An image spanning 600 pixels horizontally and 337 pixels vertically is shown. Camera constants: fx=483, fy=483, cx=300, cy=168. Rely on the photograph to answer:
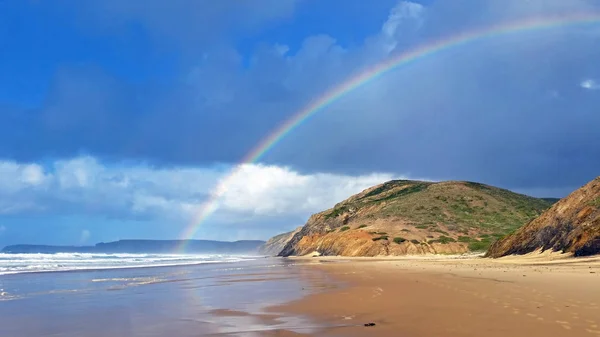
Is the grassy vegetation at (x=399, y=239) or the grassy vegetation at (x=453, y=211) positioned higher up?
the grassy vegetation at (x=453, y=211)

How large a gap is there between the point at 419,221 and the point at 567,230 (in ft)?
191

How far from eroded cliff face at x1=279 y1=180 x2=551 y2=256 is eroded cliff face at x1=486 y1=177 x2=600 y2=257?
1083 inches

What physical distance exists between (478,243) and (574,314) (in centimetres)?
7193

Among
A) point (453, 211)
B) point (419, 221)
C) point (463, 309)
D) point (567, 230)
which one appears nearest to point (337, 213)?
point (453, 211)

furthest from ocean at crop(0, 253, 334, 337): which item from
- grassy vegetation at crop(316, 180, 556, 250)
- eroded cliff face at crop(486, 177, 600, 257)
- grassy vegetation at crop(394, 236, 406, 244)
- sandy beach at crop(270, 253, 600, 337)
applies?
grassy vegetation at crop(316, 180, 556, 250)

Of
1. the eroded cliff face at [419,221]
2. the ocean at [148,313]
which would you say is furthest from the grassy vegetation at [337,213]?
the ocean at [148,313]

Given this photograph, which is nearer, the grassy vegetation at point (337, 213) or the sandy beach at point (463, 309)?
the sandy beach at point (463, 309)

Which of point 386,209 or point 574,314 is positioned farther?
point 386,209

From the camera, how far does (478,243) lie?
79500mm

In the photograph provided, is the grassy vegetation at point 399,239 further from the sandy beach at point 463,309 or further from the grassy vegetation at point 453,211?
the sandy beach at point 463,309

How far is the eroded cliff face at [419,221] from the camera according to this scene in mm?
80850

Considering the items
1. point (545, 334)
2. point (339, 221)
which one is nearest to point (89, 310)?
point (545, 334)

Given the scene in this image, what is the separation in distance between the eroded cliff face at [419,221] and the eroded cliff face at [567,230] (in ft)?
90.2

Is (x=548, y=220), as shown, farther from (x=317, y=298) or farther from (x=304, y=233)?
(x=304, y=233)
